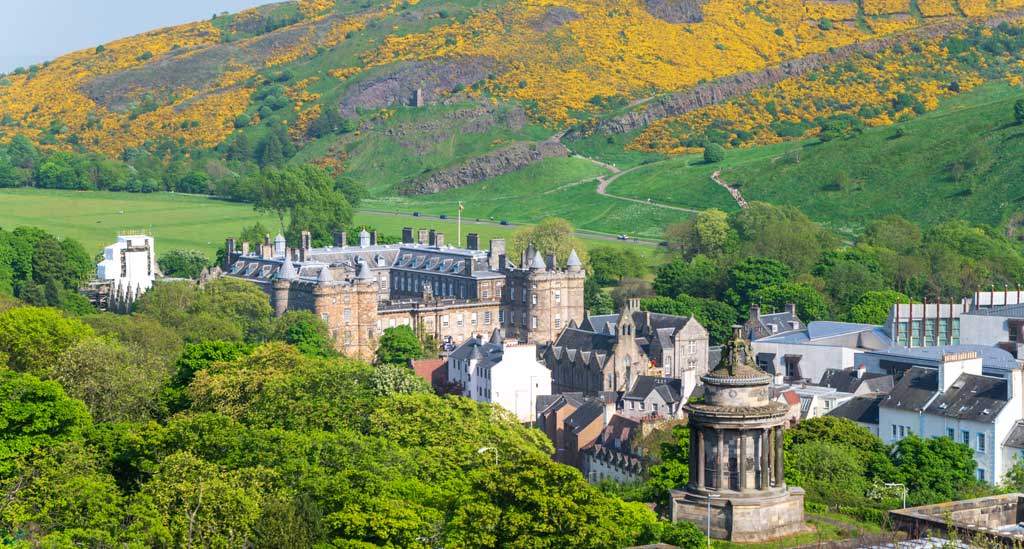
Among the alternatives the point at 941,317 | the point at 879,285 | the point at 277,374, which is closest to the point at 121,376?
the point at 277,374

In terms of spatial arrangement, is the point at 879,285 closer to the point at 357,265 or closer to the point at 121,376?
the point at 357,265

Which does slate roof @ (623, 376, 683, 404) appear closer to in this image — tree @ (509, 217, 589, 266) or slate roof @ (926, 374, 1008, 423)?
slate roof @ (926, 374, 1008, 423)

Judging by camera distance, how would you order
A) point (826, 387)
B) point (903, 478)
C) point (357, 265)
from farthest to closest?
1. point (357, 265)
2. point (826, 387)
3. point (903, 478)

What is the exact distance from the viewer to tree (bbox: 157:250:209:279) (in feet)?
626

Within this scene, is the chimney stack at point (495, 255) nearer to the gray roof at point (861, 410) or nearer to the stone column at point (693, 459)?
the gray roof at point (861, 410)

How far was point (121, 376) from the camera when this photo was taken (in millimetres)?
94625

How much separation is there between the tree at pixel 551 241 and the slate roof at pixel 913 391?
8256 centimetres

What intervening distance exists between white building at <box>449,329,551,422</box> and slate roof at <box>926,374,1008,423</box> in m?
30.8

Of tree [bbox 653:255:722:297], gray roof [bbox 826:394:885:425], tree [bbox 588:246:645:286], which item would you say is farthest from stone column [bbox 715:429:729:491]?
tree [bbox 588:246:645:286]

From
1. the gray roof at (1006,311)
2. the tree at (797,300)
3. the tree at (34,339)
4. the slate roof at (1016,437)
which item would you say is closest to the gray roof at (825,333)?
the gray roof at (1006,311)

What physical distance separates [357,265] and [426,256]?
515 inches

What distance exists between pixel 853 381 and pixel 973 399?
49.7 feet

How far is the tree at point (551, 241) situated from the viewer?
18612cm

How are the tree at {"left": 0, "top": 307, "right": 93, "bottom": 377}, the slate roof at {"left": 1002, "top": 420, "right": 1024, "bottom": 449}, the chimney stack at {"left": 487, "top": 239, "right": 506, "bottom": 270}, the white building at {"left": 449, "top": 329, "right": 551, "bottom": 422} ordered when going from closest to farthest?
the slate roof at {"left": 1002, "top": 420, "right": 1024, "bottom": 449} < the tree at {"left": 0, "top": 307, "right": 93, "bottom": 377} < the white building at {"left": 449, "top": 329, "right": 551, "bottom": 422} < the chimney stack at {"left": 487, "top": 239, "right": 506, "bottom": 270}
